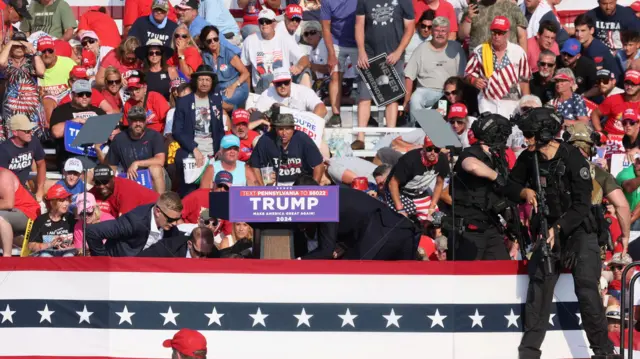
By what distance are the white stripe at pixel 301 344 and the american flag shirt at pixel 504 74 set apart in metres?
5.40

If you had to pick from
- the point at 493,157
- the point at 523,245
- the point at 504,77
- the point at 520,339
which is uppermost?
the point at 504,77

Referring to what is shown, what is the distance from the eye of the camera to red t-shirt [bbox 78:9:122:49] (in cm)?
1720

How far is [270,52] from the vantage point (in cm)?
1636

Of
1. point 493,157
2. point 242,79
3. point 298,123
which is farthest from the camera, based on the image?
point 242,79

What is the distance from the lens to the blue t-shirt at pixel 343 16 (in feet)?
53.5

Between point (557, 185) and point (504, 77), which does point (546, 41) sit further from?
point (557, 185)

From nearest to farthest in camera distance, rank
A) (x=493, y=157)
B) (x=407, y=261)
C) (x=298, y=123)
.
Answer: (x=407, y=261) → (x=493, y=157) → (x=298, y=123)

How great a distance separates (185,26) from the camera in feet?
53.8

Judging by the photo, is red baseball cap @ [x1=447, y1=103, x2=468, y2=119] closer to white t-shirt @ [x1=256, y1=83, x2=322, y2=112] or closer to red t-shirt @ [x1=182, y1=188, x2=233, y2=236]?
white t-shirt @ [x1=256, y1=83, x2=322, y2=112]

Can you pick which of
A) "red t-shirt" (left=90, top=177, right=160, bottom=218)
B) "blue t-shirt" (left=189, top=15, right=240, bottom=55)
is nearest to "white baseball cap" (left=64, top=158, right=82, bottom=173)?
"red t-shirt" (left=90, top=177, right=160, bottom=218)

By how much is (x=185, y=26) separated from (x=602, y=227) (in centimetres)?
738

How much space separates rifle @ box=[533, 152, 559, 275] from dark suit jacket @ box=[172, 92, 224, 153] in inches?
198

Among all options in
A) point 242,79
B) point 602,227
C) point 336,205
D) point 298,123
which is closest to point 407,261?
point 336,205

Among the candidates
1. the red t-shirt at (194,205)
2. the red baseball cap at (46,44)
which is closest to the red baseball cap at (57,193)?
the red t-shirt at (194,205)
